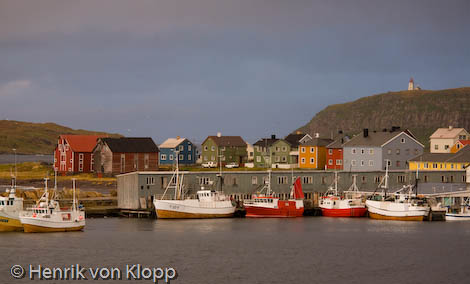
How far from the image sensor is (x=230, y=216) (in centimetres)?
7600

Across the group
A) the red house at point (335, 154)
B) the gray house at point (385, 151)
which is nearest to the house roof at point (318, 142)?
the red house at point (335, 154)

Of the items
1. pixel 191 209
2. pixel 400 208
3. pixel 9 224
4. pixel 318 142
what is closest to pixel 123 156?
pixel 318 142

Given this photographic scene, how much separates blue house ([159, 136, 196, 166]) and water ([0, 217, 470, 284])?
→ 2367 inches

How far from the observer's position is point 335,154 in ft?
369

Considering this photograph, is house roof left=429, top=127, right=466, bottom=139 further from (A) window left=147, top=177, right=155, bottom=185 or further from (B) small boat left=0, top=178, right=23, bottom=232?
(B) small boat left=0, top=178, right=23, bottom=232

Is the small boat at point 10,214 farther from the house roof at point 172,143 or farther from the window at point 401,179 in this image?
the house roof at point 172,143

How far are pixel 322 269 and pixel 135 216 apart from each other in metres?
30.6

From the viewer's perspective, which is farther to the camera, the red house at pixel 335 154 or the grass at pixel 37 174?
the red house at pixel 335 154

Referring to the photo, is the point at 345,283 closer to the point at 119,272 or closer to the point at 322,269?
the point at 322,269

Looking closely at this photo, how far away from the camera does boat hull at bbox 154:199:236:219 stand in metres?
73.5

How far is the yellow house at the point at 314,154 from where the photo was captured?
116562 mm

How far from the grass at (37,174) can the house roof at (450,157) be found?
4283 cm

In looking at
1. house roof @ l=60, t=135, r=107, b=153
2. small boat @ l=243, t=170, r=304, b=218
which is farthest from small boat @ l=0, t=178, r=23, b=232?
house roof @ l=60, t=135, r=107, b=153

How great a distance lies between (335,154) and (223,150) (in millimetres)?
26142
